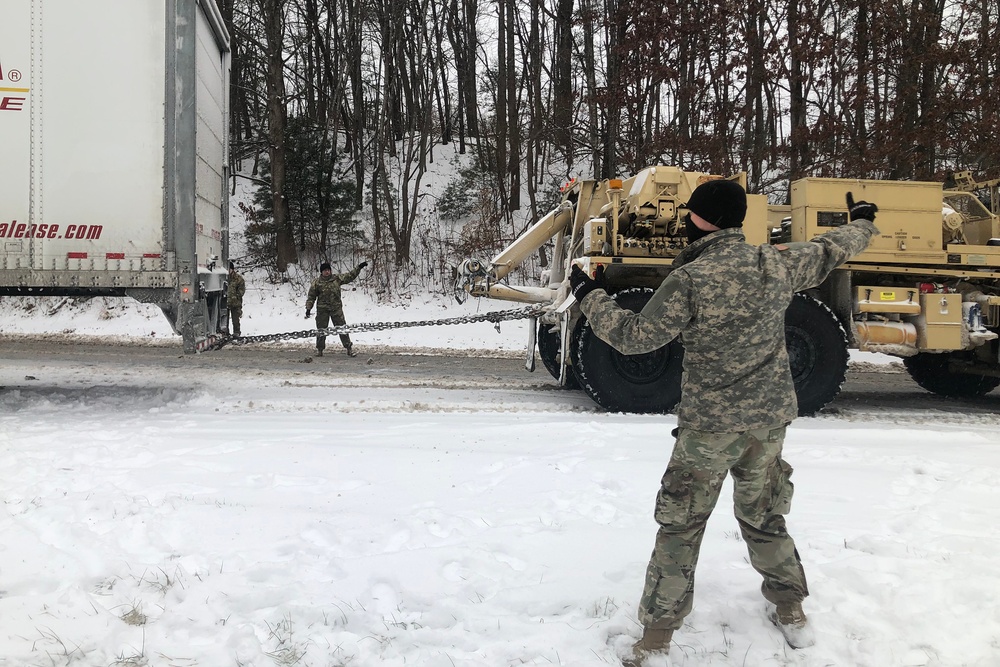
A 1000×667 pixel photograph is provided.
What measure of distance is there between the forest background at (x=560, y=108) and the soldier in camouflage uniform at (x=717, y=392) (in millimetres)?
12268

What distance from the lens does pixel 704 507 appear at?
272cm

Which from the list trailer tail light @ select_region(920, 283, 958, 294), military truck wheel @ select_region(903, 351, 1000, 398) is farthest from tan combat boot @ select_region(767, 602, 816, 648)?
military truck wheel @ select_region(903, 351, 1000, 398)

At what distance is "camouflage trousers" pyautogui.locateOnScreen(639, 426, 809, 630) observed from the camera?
2.71m

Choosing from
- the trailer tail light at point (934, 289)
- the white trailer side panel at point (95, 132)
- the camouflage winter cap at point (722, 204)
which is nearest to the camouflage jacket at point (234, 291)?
the white trailer side panel at point (95, 132)

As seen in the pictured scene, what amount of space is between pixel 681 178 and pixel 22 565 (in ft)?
21.3

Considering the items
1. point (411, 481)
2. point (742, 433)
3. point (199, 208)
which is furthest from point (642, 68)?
point (742, 433)

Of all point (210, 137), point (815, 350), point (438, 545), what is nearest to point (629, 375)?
point (815, 350)

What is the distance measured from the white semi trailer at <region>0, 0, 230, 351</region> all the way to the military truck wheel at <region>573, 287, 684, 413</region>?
4070mm

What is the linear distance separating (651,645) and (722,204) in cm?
177

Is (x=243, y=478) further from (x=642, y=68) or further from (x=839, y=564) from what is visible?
(x=642, y=68)

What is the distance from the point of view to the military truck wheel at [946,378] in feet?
29.4

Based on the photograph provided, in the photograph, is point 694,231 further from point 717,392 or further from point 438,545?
point 438,545

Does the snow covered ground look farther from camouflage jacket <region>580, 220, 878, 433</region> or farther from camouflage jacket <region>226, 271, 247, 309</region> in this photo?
camouflage jacket <region>226, 271, 247, 309</region>

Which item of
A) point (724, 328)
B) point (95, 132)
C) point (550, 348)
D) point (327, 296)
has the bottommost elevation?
point (550, 348)
